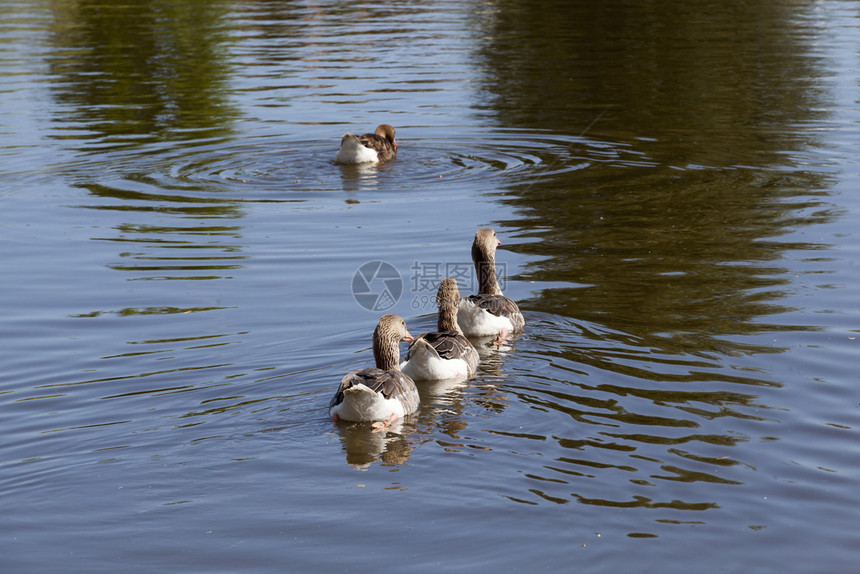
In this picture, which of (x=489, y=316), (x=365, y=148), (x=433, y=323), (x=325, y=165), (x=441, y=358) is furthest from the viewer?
(x=325, y=165)

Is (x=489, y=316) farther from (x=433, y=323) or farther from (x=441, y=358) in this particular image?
(x=441, y=358)

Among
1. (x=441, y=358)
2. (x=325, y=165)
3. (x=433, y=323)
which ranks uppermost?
(x=325, y=165)

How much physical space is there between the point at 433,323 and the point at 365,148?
847 cm

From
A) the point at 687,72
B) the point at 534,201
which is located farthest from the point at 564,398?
the point at 687,72

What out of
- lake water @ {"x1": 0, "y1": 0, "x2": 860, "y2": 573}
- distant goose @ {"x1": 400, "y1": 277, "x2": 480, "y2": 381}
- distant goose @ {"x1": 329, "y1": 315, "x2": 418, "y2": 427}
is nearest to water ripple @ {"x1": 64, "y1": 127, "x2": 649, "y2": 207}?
lake water @ {"x1": 0, "y1": 0, "x2": 860, "y2": 573}

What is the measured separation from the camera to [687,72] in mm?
30703

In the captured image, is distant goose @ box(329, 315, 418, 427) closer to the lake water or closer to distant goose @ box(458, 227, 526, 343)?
the lake water

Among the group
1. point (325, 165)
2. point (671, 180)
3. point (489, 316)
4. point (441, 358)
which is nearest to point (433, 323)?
point (489, 316)

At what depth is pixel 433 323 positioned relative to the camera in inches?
502

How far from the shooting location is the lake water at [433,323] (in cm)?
777

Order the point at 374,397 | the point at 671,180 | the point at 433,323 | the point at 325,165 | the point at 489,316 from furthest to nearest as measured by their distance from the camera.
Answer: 1. the point at 325,165
2. the point at 671,180
3. the point at 433,323
4. the point at 489,316
5. the point at 374,397

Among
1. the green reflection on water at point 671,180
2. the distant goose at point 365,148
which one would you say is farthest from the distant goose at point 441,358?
the distant goose at point 365,148

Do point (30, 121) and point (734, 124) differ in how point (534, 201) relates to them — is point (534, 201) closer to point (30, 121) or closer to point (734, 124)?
point (734, 124)

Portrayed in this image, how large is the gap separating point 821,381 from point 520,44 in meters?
29.4
